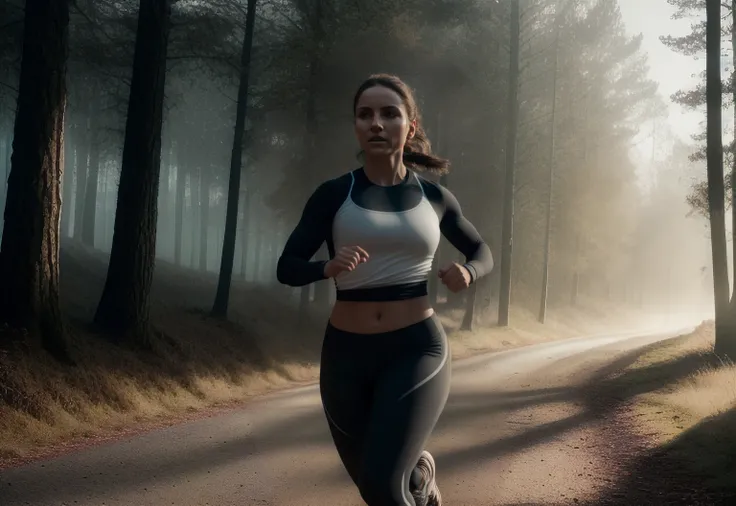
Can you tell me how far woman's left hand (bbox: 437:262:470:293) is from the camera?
3.41 meters

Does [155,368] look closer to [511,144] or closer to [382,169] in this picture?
[382,169]

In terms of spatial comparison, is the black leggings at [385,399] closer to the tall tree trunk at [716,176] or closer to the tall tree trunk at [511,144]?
the tall tree trunk at [716,176]

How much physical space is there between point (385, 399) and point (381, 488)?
41 centimetres

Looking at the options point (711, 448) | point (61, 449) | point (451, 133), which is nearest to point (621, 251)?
point (451, 133)

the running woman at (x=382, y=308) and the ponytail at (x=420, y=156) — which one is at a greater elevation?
Answer: the ponytail at (x=420, y=156)

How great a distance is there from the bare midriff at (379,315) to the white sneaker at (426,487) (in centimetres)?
72

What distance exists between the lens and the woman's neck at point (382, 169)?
3811mm

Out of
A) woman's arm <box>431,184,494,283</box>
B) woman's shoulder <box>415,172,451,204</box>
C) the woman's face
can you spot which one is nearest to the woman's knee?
woman's arm <box>431,184,494,283</box>

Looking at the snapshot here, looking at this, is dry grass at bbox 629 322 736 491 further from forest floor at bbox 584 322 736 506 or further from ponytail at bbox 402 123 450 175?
ponytail at bbox 402 123 450 175

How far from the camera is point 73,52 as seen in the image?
18453 mm

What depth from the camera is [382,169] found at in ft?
12.5

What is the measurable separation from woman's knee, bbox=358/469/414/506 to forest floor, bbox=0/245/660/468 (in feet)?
18.3

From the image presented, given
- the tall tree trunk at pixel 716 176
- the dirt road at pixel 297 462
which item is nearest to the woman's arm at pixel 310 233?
the dirt road at pixel 297 462

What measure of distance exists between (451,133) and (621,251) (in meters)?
23.3
